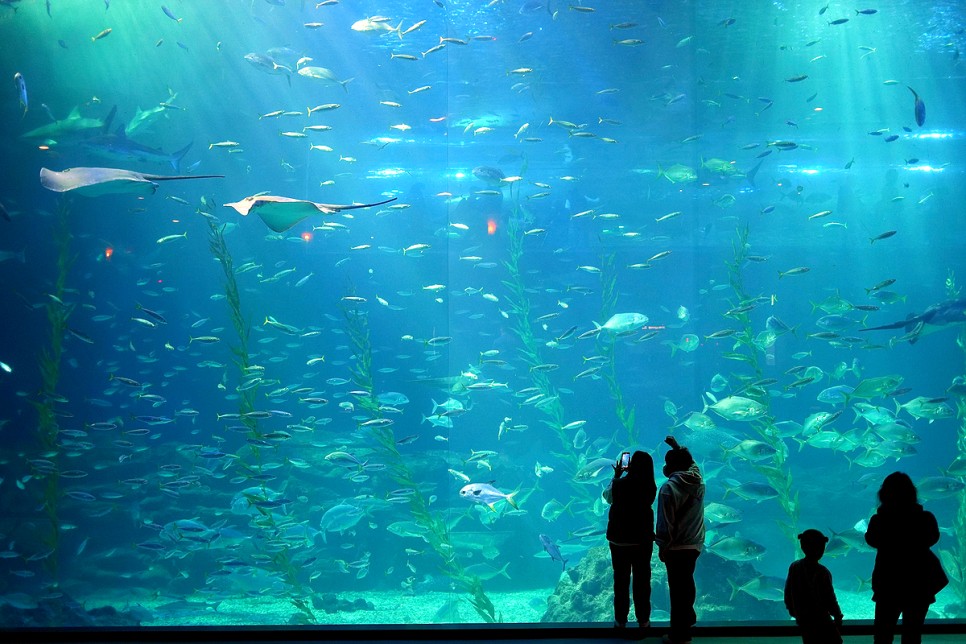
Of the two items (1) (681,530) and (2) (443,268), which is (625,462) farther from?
(2) (443,268)

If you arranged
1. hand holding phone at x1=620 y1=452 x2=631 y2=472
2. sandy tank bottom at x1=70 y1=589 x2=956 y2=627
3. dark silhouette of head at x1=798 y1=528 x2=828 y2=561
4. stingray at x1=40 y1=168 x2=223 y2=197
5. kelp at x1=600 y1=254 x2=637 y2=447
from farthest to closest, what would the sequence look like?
sandy tank bottom at x1=70 y1=589 x2=956 y2=627 → kelp at x1=600 y1=254 x2=637 y2=447 → stingray at x1=40 y1=168 x2=223 y2=197 → hand holding phone at x1=620 y1=452 x2=631 y2=472 → dark silhouette of head at x1=798 y1=528 x2=828 y2=561

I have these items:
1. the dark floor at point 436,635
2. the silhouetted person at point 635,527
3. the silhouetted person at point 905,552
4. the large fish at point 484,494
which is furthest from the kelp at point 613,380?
the silhouetted person at point 905,552

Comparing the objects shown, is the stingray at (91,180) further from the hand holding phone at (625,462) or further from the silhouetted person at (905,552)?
the silhouetted person at (905,552)

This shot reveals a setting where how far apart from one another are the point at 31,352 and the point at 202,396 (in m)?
7.68

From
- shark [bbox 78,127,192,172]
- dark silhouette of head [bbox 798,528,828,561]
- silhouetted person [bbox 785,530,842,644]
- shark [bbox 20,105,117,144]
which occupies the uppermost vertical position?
shark [bbox 20,105,117,144]

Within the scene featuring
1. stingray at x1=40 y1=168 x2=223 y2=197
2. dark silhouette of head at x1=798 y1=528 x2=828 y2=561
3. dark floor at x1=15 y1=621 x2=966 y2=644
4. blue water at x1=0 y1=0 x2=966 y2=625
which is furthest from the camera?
blue water at x1=0 y1=0 x2=966 y2=625

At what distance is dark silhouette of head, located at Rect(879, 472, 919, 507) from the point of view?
2.91 metres

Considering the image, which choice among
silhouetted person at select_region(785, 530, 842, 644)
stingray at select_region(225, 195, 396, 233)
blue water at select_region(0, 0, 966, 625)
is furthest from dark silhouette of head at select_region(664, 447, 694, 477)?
blue water at select_region(0, 0, 966, 625)

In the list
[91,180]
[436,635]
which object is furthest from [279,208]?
[436,635]

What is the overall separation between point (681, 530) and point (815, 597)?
27.9 inches

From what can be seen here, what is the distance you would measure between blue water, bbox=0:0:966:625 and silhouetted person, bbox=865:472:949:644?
3001mm

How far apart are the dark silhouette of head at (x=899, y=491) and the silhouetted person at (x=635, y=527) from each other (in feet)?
3.91

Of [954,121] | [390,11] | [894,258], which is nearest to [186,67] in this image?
[390,11]

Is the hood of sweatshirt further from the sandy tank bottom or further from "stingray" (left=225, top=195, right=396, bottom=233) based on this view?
the sandy tank bottom
